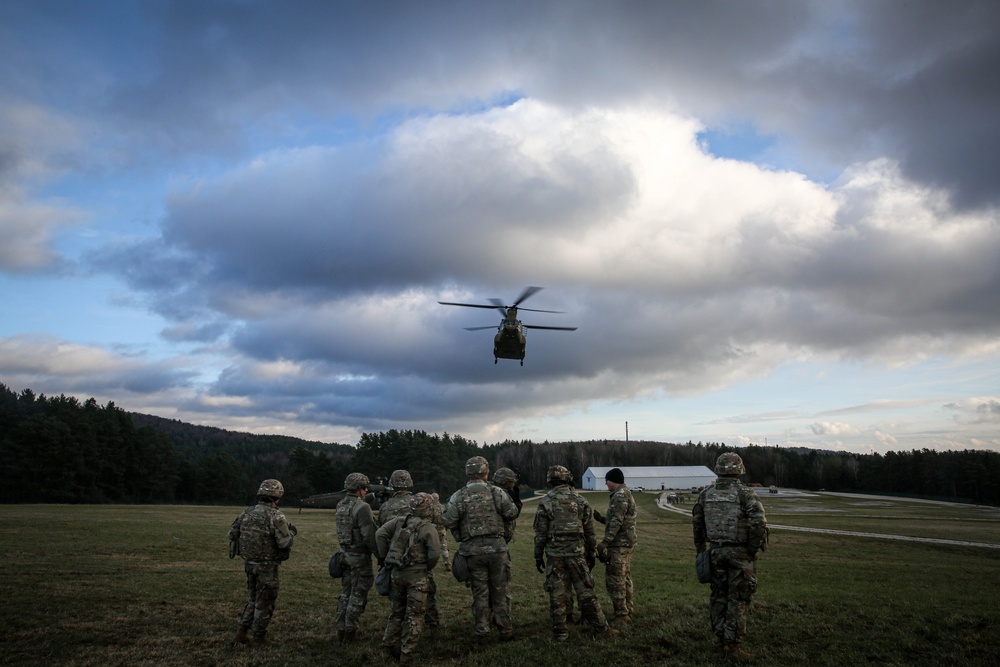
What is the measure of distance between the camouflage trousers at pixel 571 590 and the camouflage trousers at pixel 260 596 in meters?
5.01

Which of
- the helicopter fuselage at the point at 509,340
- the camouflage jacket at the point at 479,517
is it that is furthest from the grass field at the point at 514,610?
the helicopter fuselage at the point at 509,340

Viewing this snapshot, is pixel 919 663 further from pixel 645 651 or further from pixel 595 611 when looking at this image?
pixel 595 611

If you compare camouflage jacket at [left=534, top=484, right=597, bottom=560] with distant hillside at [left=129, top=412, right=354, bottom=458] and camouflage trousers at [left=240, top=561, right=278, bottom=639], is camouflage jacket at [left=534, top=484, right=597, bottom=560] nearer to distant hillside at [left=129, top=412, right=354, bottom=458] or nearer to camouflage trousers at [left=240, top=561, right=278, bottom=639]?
camouflage trousers at [left=240, top=561, right=278, bottom=639]

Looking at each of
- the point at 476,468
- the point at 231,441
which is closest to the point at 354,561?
the point at 476,468

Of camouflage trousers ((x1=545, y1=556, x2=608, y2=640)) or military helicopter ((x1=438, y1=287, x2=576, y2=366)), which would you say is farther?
military helicopter ((x1=438, y1=287, x2=576, y2=366))

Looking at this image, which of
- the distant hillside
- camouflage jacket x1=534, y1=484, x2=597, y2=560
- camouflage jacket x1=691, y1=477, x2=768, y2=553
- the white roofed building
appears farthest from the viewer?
the distant hillside

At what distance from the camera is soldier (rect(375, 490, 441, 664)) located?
381 inches

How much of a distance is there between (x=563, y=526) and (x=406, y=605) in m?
3.01

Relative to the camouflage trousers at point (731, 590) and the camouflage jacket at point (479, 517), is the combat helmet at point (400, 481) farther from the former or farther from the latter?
the camouflage trousers at point (731, 590)

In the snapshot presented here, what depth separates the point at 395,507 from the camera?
10.7m

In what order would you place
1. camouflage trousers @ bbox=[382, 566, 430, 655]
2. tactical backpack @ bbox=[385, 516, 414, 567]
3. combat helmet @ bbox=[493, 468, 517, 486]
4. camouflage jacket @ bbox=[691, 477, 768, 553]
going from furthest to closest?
combat helmet @ bbox=[493, 468, 517, 486]
tactical backpack @ bbox=[385, 516, 414, 567]
camouflage trousers @ bbox=[382, 566, 430, 655]
camouflage jacket @ bbox=[691, 477, 768, 553]

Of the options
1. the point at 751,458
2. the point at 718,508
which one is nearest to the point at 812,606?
the point at 718,508

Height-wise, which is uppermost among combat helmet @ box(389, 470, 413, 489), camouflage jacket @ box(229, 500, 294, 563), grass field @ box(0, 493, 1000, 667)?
combat helmet @ box(389, 470, 413, 489)

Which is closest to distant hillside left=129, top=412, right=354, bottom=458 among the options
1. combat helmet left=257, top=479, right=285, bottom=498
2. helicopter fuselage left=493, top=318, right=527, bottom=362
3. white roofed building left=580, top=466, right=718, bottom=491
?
white roofed building left=580, top=466, right=718, bottom=491
